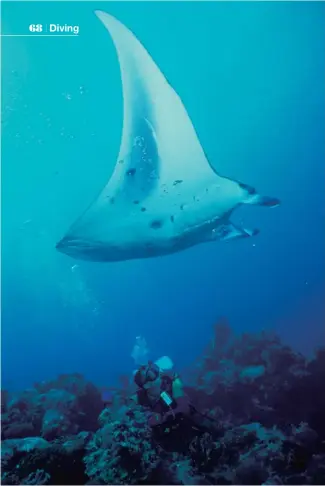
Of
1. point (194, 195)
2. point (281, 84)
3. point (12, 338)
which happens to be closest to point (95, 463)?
point (194, 195)

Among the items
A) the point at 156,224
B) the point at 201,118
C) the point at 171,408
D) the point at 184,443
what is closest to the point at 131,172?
the point at 156,224

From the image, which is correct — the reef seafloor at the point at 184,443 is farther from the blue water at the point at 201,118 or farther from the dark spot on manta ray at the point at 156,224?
the blue water at the point at 201,118

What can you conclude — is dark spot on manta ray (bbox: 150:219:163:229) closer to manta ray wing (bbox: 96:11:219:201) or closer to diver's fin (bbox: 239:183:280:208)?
manta ray wing (bbox: 96:11:219:201)

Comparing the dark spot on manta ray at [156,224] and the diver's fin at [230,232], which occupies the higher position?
the dark spot on manta ray at [156,224]

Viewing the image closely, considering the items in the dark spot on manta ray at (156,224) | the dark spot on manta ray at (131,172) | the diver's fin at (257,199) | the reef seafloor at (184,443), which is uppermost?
the dark spot on manta ray at (131,172)

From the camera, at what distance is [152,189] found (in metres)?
3.64

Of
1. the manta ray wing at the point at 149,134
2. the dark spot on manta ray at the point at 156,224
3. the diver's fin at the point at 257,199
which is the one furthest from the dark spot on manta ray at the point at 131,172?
the diver's fin at the point at 257,199

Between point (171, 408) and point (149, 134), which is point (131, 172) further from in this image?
point (171, 408)

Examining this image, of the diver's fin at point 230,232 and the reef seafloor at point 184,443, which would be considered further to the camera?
the diver's fin at point 230,232

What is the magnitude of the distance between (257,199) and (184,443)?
254 centimetres

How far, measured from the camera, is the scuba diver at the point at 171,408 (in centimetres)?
312

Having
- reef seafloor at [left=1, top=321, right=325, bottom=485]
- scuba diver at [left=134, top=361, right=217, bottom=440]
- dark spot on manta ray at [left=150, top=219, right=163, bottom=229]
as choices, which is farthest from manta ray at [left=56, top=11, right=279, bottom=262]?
reef seafloor at [left=1, top=321, right=325, bottom=485]

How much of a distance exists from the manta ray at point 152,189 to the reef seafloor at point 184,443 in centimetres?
191

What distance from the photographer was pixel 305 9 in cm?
620
